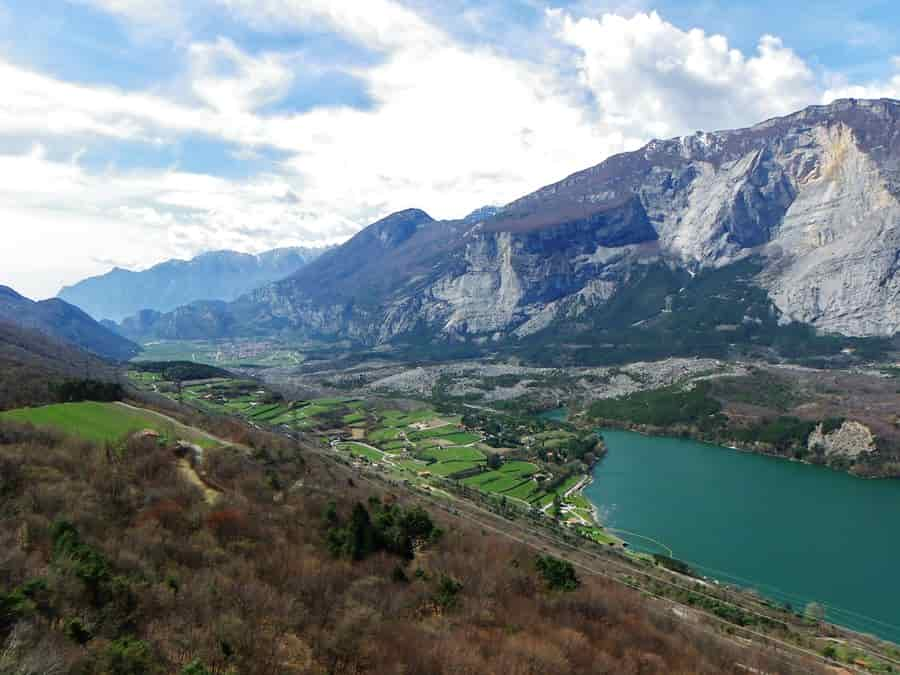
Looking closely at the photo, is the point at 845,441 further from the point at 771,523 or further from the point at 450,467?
the point at 450,467

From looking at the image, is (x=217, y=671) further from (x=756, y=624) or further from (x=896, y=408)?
(x=896, y=408)

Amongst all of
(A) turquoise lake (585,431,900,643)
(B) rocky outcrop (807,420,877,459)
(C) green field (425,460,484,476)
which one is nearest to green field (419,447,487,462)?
(C) green field (425,460,484,476)

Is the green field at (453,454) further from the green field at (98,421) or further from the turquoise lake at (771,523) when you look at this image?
the green field at (98,421)

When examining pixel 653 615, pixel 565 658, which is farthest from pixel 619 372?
pixel 565 658

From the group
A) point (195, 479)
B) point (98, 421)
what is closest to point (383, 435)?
point (98, 421)

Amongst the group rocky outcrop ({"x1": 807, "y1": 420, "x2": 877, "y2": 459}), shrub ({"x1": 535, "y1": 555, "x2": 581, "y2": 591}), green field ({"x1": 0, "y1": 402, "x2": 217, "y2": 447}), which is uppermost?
green field ({"x1": 0, "y1": 402, "x2": 217, "y2": 447})

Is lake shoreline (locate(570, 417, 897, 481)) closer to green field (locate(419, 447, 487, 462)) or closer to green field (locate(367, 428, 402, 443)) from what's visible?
green field (locate(419, 447, 487, 462))
